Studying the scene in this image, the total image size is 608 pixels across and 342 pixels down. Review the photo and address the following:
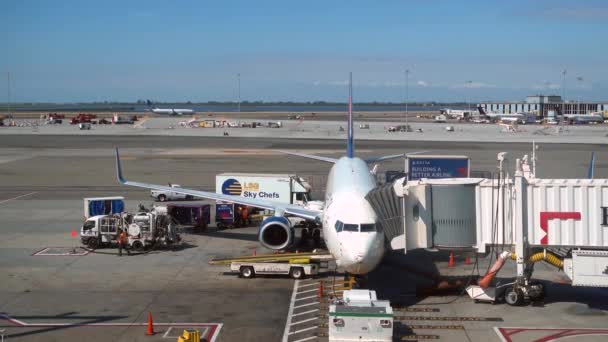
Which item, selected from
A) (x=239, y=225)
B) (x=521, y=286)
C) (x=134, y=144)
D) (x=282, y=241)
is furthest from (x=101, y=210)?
(x=134, y=144)

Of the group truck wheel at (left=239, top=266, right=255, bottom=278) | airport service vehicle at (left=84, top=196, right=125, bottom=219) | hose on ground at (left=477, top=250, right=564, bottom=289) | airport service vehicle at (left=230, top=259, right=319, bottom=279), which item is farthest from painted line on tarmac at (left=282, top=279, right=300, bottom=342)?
airport service vehicle at (left=84, top=196, right=125, bottom=219)

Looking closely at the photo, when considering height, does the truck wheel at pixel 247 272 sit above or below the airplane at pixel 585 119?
below

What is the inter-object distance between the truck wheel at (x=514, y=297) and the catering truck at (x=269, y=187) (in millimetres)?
17631

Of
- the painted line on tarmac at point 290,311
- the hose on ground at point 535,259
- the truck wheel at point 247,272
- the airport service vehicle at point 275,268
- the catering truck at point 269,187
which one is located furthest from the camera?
the catering truck at point 269,187

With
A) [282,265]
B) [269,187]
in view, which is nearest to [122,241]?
[282,265]

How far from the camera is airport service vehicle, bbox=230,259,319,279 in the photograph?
28594mm

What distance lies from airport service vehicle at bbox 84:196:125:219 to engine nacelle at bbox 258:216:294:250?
1310 centimetres

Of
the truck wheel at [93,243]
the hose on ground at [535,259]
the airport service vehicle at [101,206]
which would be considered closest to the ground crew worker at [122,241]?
the truck wheel at [93,243]

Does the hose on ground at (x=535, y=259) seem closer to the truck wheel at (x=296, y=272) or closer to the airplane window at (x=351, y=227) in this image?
the airplane window at (x=351, y=227)

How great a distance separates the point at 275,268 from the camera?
28.7 metres

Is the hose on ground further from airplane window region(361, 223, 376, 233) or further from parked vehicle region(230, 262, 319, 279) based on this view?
parked vehicle region(230, 262, 319, 279)

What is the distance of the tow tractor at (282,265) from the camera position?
1126 inches

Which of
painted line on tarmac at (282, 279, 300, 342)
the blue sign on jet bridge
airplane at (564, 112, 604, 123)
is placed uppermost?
airplane at (564, 112, 604, 123)

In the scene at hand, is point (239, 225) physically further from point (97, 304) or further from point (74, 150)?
point (74, 150)
